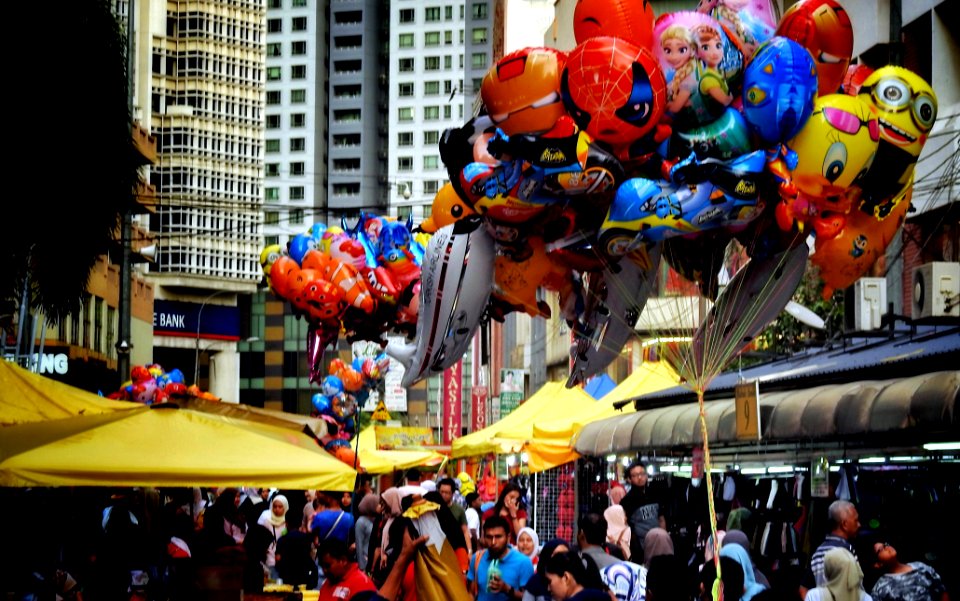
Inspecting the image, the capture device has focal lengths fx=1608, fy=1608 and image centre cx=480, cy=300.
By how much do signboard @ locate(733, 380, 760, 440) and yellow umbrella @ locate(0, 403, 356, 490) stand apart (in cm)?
338

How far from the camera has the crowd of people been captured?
10.4 meters

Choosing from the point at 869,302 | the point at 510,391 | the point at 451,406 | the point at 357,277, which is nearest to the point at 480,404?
the point at 451,406

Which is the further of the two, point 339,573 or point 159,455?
point 159,455

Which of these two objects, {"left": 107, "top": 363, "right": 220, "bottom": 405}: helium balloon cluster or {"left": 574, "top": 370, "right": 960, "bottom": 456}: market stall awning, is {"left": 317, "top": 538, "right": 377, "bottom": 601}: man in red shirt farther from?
{"left": 107, "top": 363, "right": 220, "bottom": 405}: helium balloon cluster

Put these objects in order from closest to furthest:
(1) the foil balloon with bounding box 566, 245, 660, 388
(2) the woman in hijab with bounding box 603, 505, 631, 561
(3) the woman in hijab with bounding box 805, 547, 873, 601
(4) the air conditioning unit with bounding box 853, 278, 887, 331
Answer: (3) the woman in hijab with bounding box 805, 547, 873, 601
(1) the foil balloon with bounding box 566, 245, 660, 388
(2) the woman in hijab with bounding box 603, 505, 631, 561
(4) the air conditioning unit with bounding box 853, 278, 887, 331

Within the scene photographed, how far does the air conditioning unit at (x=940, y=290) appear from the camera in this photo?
1955cm

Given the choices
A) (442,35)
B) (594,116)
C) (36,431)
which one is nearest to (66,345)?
(36,431)

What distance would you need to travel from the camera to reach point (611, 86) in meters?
11.9

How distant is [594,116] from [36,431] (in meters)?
5.53

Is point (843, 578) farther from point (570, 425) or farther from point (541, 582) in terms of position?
point (570, 425)

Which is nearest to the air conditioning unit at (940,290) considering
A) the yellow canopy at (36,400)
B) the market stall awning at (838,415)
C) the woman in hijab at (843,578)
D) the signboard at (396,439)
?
the market stall awning at (838,415)

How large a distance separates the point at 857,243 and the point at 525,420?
15.8 m

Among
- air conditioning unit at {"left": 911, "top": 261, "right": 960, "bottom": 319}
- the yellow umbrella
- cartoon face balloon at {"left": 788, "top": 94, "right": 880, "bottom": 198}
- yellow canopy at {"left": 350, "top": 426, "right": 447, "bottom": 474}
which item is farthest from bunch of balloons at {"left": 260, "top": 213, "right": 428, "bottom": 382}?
cartoon face balloon at {"left": 788, "top": 94, "right": 880, "bottom": 198}

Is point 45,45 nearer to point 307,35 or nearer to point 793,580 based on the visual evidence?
point 793,580
